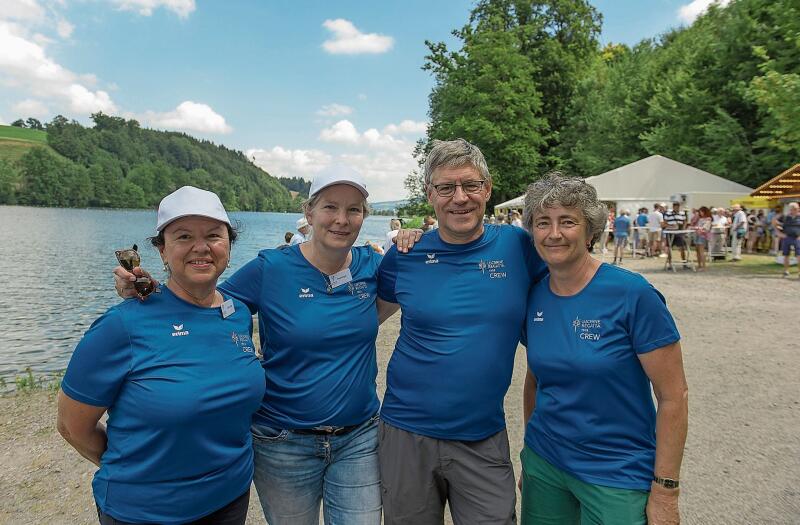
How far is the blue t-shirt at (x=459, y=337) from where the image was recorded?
2.42 m

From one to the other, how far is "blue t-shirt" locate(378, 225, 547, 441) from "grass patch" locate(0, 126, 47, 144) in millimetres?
158247

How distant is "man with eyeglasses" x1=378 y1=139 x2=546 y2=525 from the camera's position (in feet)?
7.95

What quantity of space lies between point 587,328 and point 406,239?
1.09 metres

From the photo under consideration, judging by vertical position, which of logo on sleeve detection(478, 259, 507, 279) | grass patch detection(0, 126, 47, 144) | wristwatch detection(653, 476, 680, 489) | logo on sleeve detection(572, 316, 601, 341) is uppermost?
grass patch detection(0, 126, 47, 144)

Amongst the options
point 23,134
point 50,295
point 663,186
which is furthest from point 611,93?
point 23,134

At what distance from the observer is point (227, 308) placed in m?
2.26

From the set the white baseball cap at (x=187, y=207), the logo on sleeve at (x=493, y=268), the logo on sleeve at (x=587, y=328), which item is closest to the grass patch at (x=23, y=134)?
the white baseball cap at (x=187, y=207)

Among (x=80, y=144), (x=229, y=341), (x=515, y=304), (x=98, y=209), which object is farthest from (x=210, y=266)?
(x=80, y=144)

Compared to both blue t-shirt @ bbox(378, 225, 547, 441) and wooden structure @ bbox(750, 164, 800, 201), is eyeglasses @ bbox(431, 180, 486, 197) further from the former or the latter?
wooden structure @ bbox(750, 164, 800, 201)

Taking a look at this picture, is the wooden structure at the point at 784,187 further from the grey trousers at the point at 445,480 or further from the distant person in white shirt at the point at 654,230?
the grey trousers at the point at 445,480

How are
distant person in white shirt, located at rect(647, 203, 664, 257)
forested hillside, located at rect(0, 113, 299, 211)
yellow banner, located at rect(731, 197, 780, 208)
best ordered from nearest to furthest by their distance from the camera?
yellow banner, located at rect(731, 197, 780, 208) < distant person in white shirt, located at rect(647, 203, 664, 257) < forested hillside, located at rect(0, 113, 299, 211)

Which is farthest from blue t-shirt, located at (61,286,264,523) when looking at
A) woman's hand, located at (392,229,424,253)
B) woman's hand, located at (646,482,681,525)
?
woman's hand, located at (646,482,681,525)

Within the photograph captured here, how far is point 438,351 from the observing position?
96.7 inches

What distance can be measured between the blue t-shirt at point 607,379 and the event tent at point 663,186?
74.8 ft
